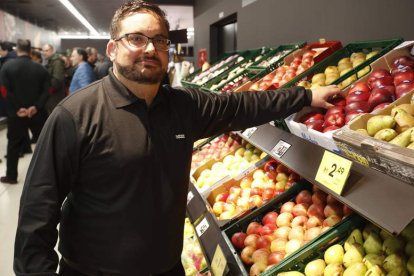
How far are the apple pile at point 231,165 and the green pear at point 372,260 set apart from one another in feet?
4.54

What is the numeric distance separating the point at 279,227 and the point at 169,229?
0.66 m

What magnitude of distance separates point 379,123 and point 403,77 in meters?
0.46

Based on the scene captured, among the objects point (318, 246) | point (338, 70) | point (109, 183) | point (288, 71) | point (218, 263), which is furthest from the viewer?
point (288, 71)

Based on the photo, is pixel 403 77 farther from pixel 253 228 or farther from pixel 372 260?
pixel 253 228

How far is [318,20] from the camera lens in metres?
3.04

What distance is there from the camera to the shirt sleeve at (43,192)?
138cm

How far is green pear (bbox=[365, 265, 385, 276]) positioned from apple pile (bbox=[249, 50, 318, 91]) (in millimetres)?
1535

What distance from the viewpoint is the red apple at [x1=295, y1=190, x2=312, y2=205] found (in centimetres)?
204

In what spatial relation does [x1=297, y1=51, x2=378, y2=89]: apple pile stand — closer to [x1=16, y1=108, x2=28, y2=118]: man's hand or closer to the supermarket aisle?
the supermarket aisle

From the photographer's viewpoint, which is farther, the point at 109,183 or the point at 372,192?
the point at 109,183

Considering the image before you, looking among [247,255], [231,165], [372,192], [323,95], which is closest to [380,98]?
[323,95]

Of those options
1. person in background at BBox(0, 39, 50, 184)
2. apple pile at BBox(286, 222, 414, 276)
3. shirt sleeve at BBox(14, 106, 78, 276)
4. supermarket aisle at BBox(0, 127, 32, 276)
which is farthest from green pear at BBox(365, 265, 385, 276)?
person in background at BBox(0, 39, 50, 184)

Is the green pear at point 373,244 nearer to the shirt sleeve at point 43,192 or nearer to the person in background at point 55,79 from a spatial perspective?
the shirt sleeve at point 43,192

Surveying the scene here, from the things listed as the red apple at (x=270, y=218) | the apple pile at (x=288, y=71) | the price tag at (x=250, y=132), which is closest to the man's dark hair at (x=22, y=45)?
the apple pile at (x=288, y=71)
